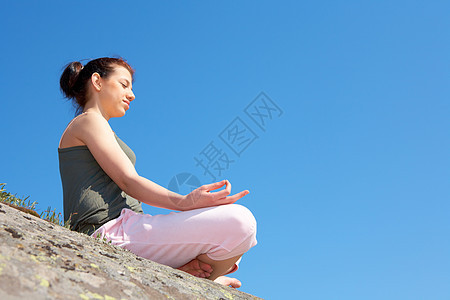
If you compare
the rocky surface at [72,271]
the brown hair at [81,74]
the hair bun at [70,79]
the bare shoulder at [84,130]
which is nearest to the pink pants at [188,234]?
the rocky surface at [72,271]

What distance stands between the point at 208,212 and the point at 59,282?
6.03 ft

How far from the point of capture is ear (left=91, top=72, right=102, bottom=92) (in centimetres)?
498

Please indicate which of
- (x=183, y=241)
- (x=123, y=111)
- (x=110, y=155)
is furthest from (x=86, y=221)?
(x=123, y=111)

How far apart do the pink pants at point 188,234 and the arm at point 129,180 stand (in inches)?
3.5

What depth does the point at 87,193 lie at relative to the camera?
432cm

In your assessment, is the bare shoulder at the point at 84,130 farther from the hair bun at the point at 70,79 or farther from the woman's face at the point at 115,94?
the hair bun at the point at 70,79

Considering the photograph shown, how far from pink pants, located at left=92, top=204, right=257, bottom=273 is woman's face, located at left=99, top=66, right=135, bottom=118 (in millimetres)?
1454

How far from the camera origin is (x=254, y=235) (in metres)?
4.04

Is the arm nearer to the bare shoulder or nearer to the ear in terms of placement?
the bare shoulder

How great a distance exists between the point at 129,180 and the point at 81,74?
72.9 inches

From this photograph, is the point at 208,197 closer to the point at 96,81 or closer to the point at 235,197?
the point at 235,197

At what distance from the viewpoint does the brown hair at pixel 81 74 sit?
5.14m

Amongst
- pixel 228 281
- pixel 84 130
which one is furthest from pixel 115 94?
pixel 228 281

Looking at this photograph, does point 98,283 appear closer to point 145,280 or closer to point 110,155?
point 145,280
